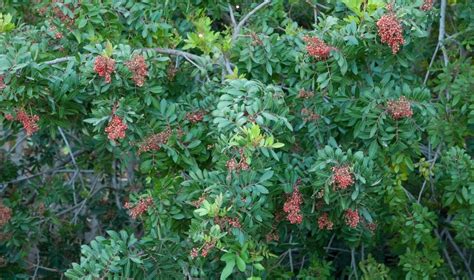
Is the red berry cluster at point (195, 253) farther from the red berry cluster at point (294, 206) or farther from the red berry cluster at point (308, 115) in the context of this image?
the red berry cluster at point (308, 115)

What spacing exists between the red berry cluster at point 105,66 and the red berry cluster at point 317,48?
787 mm

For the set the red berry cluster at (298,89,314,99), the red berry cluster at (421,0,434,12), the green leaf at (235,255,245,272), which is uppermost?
the red berry cluster at (421,0,434,12)

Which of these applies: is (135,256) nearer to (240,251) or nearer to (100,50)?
(240,251)

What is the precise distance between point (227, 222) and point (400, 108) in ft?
3.05

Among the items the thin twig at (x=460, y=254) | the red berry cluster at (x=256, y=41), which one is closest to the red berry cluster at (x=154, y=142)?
the red berry cluster at (x=256, y=41)

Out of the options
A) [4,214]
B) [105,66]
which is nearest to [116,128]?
[105,66]

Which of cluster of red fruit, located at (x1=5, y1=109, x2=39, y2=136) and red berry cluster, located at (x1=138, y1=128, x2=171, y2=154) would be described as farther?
red berry cluster, located at (x1=138, y1=128, x2=171, y2=154)

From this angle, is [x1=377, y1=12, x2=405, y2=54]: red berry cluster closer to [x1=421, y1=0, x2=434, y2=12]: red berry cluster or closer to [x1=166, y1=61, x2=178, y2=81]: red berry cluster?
[x1=421, y1=0, x2=434, y2=12]: red berry cluster

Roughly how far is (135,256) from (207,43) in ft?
3.32

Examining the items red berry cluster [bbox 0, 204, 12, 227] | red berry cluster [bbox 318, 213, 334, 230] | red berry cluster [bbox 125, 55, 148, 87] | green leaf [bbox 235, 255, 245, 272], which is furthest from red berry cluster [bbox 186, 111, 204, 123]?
red berry cluster [bbox 0, 204, 12, 227]

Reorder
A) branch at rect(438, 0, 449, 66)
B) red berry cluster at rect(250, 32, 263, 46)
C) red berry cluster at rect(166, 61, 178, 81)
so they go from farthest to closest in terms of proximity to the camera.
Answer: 1. branch at rect(438, 0, 449, 66)
2. red berry cluster at rect(166, 61, 178, 81)
3. red berry cluster at rect(250, 32, 263, 46)

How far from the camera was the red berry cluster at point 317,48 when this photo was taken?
3506mm

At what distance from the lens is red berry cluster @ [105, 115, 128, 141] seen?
3416 millimetres

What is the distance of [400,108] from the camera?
3.58m
